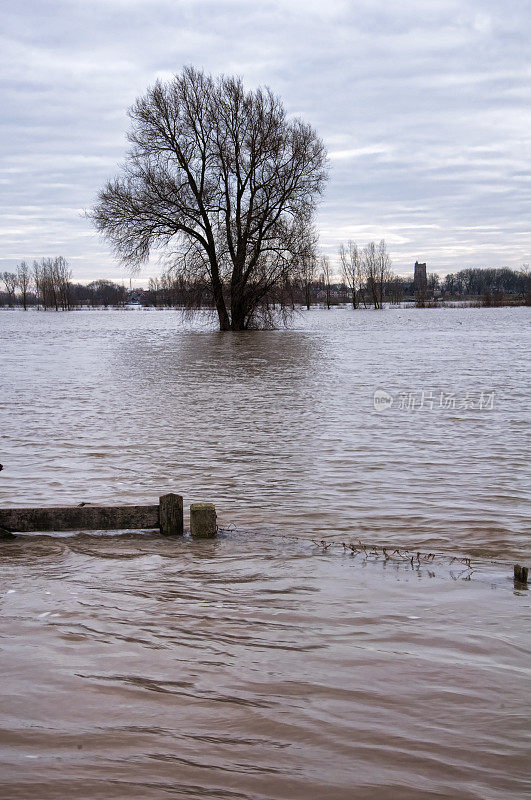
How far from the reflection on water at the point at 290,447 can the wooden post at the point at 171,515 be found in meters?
0.76

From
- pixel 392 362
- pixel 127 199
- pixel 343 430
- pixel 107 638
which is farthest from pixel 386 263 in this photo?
pixel 107 638

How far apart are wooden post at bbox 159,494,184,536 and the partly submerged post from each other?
14 cm

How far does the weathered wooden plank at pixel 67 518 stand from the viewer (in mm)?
6699

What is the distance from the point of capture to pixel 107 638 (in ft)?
15.1

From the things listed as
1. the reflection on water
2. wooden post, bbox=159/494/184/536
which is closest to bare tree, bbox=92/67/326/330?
the reflection on water

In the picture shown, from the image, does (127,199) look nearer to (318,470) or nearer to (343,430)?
(343,430)

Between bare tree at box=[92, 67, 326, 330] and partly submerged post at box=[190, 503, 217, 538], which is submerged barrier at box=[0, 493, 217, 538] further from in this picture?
bare tree at box=[92, 67, 326, 330]

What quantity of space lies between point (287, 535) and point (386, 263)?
129 meters

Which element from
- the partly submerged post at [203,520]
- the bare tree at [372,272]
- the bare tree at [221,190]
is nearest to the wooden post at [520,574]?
the partly submerged post at [203,520]

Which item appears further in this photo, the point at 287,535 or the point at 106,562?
the point at 287,535

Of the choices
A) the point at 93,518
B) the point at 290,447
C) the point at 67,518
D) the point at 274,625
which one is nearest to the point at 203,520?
the point at 93,518

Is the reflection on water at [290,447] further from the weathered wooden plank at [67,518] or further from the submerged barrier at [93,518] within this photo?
the weathered wooden plank at [67,518]

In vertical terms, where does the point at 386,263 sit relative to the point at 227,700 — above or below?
above

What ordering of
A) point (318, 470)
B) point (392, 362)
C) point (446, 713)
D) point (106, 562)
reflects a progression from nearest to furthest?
point (446, 713) < point (106, 562) < point (318, 470) < point (392, 362)
